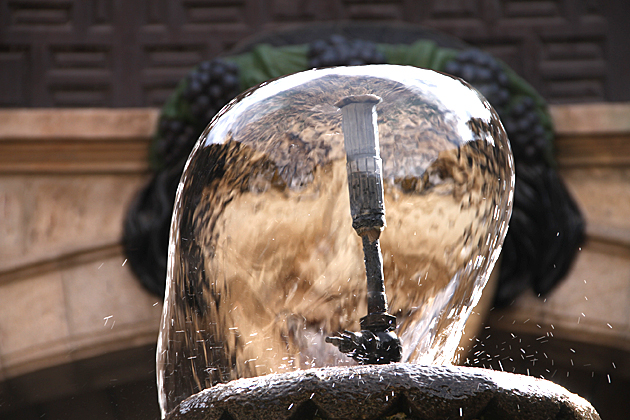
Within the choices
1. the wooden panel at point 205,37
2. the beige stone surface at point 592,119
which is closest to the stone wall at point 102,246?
the beige stone surface at point 592,119

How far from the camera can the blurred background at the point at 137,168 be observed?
10.6 ft

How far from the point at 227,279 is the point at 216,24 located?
2664 mm

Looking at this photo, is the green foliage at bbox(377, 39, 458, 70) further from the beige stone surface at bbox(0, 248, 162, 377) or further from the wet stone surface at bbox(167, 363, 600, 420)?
the wet stone surface at bbox(167, 363, 600, 420)

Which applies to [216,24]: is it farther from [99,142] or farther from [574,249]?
[574,249]

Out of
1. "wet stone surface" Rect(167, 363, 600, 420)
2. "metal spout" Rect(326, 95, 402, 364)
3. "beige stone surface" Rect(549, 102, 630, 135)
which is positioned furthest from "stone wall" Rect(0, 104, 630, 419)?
"wet stone surface" Rect(167, 363, 600, 420)

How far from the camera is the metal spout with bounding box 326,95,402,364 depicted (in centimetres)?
104

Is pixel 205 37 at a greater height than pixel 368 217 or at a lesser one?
greater

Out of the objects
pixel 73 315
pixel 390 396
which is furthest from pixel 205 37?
pixel 390 396

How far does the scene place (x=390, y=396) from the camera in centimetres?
83

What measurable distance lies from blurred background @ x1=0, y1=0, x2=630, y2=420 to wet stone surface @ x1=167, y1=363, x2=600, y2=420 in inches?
95.6

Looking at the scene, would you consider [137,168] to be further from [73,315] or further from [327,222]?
[327,222]

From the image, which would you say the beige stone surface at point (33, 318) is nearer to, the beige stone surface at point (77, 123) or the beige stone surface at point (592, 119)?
the beige stone surface at point (77, 123)

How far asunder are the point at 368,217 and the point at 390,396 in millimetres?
346

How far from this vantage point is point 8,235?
10.7ft
